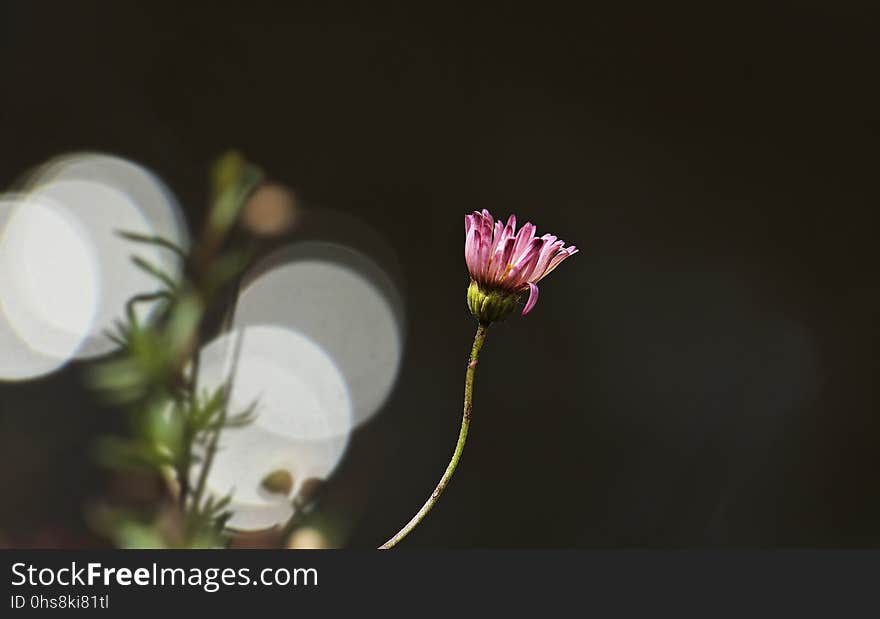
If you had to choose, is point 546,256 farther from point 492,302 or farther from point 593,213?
point 593,213

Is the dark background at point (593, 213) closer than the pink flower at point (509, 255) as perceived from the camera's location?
No

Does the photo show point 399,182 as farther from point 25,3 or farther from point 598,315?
point 25,3

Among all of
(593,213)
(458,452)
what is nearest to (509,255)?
(458,452)

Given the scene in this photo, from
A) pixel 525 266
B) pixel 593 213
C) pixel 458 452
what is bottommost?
pixel 458 452

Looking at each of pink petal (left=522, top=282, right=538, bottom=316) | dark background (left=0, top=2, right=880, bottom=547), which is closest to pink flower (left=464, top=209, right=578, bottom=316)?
pink petal (left=522, top=282, right=538, bottom=316)

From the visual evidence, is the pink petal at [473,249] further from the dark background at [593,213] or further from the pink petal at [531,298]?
the dark background at [593,213]

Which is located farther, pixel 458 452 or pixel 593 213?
pixel 593 213

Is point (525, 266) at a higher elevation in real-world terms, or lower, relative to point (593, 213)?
lower

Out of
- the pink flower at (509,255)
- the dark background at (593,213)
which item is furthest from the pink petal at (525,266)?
the dark background at (593,213)
